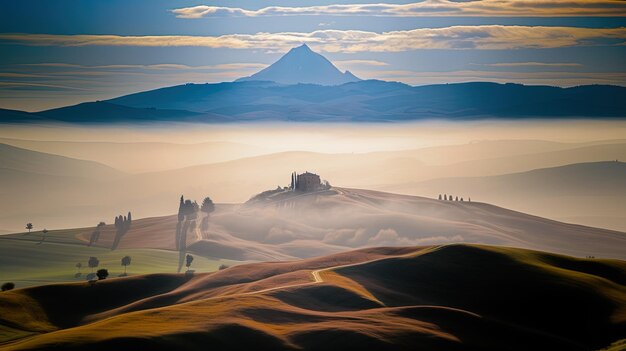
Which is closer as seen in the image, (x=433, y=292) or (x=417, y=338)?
(x=417, y=338)

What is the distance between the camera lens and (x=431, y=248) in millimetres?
191625

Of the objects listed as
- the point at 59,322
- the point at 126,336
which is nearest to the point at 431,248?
the point at 59,322

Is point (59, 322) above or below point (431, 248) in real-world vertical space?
below

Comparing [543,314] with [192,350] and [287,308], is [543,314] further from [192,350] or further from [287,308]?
[192,350]

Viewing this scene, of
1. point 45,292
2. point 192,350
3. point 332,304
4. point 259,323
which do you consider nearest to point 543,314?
point 332,304

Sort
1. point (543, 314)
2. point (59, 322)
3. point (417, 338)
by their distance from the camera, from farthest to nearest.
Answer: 1. point (59, 322)
2. point (543, 314)
3. point (417, 338)

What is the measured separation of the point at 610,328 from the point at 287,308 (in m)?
47.7

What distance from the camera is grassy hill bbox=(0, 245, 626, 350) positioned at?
12975 cm

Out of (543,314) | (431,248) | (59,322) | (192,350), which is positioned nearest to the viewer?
A: (192,350)

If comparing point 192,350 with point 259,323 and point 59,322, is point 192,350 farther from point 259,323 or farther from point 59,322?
point 59,322

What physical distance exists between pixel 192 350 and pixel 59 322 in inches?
2355

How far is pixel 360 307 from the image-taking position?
493ft

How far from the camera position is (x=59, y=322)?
176m

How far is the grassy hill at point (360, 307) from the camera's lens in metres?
130
